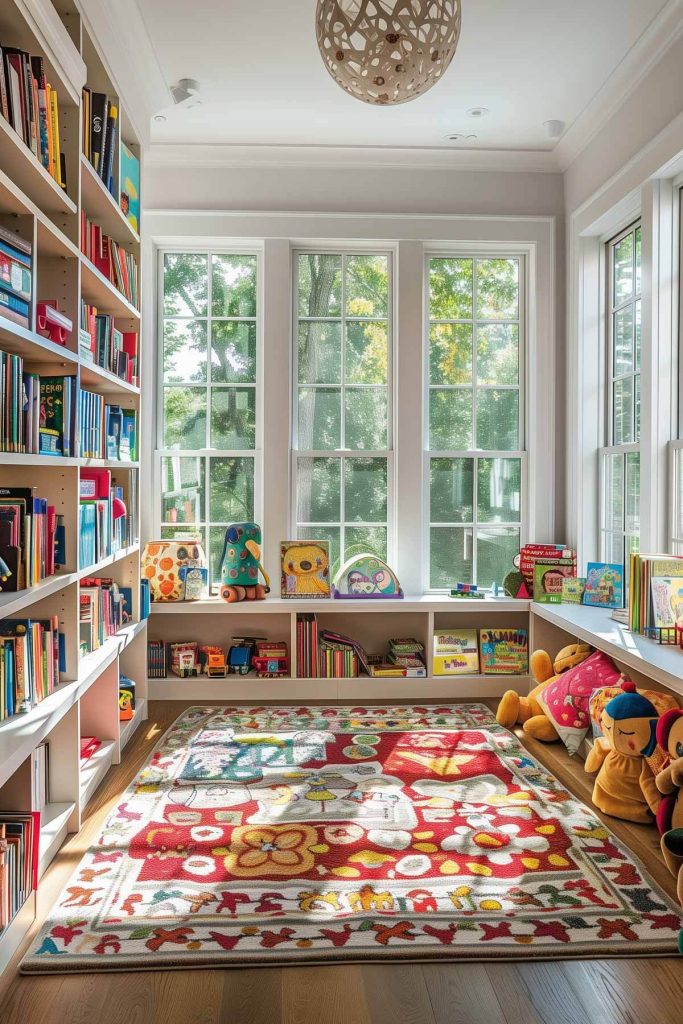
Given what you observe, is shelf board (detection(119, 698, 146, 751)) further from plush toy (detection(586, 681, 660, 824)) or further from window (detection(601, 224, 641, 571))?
window (detection(601, 224, 641, 571))

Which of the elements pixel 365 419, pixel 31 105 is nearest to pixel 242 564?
pixel 365 419

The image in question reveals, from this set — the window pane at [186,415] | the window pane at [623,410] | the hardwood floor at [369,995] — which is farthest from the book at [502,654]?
the hardwood floor at [369,995]

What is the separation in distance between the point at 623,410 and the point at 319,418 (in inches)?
65.9

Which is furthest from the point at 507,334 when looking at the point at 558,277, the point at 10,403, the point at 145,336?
the point at 10,403

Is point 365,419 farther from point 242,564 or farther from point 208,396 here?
point 242,564

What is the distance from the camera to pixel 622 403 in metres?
3.91

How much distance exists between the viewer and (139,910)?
6.45 ft

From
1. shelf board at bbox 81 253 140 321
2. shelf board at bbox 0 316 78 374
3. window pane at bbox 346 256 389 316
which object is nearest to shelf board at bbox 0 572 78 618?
shelf board at bbox 0 316 78 374

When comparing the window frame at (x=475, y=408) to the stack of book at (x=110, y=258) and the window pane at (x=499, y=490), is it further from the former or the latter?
the stack of book at (x=110, y=258)

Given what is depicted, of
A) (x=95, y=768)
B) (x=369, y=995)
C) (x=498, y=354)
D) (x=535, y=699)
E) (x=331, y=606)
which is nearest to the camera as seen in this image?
(x=369, y=995)

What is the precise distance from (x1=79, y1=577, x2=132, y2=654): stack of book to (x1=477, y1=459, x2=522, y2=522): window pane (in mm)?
2121

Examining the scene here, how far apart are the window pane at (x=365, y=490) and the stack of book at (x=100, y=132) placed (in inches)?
78.9

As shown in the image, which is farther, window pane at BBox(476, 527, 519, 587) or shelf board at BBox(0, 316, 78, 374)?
window pane at BBox(476, 527, 519, 587)

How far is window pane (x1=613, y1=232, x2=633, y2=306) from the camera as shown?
3.79 m
